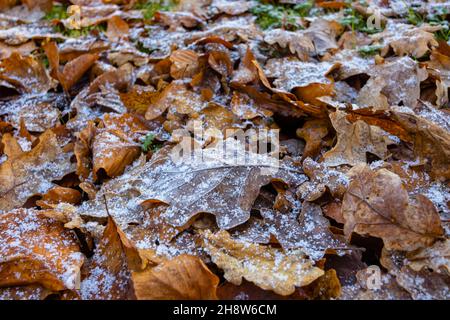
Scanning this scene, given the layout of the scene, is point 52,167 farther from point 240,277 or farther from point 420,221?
point 420,221

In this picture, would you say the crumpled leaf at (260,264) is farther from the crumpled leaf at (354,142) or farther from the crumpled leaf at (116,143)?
the crumpled leaf at (116,143)

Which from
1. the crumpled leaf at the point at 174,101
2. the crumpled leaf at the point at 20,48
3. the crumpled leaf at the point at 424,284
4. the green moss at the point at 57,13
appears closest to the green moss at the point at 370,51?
the crumpled leaf at the point at 174,101

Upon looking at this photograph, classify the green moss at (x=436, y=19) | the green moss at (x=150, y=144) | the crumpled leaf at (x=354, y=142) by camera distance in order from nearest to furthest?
the crumpled leaf at (x=354, y=142)
the green moss at (x=150, y=144)
the green moss at (x=436, y=19)

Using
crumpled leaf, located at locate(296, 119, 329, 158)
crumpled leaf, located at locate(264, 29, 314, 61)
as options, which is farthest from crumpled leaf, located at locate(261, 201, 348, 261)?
crumpled leaf, located at locate(264, 29, 314, 61)

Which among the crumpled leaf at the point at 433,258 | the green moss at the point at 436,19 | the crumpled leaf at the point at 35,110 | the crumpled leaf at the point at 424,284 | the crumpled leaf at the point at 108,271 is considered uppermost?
the green moss at the point at 436,19

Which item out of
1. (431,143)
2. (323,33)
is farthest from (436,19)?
(431,143)

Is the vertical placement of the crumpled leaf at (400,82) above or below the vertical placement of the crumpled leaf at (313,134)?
above

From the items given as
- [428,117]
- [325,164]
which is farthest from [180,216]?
[428,117]

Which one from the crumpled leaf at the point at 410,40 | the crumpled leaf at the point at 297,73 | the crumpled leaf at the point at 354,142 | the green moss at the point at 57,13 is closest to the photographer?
the crumpled leaf at the point at 354,142
